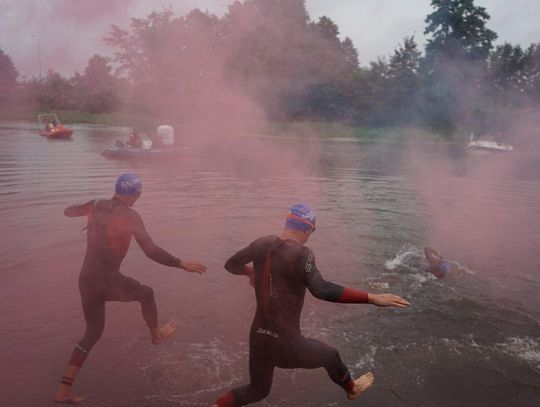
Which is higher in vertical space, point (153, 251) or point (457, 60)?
point (457, 60)

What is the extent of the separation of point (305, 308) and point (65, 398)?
3.00 m

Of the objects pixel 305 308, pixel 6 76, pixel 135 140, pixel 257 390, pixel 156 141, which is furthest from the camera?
pixel 156 141

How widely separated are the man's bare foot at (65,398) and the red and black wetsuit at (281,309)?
4.50ft

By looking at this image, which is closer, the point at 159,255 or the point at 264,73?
the point at 159,255

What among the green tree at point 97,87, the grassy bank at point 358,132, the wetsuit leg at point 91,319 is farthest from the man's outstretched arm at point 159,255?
the grassy bank at point 358,132

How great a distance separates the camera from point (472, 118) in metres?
21.4

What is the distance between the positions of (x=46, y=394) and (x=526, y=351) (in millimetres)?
4868

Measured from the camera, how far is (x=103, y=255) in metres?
3.87

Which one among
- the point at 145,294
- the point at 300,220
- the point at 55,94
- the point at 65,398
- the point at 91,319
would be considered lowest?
the point at 65,398

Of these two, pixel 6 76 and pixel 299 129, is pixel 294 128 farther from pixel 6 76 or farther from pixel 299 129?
pixel 6 76

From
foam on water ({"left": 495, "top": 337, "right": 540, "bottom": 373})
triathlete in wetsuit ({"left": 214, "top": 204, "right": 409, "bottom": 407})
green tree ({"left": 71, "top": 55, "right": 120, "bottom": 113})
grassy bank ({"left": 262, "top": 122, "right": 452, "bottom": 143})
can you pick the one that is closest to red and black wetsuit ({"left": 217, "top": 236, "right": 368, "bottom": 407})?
triathlete in wetsuit ({"left": 214, "top": 204, "right": 409, "bottom": 407})

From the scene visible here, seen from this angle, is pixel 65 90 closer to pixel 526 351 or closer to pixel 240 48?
pixel 240 48

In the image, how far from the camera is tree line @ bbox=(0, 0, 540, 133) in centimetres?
1302

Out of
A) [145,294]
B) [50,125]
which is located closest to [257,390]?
[145,294]
